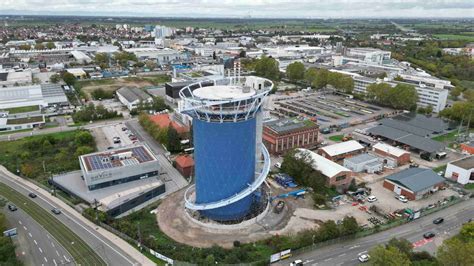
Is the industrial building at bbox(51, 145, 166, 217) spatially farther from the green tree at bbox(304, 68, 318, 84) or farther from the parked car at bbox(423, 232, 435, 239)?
the green tree at bbox(304, 68, 318, 84)

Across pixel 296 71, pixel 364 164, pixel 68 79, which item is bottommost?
pixel 364 164

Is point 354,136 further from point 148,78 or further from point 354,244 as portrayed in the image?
point 148,78

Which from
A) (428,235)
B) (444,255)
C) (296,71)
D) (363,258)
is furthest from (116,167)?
(296,71)

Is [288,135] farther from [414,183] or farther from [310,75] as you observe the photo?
[310,75]

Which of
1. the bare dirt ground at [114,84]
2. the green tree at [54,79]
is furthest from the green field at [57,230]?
the green tree at [54,79]

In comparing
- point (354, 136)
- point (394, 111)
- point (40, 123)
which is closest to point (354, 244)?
point (354, 136)

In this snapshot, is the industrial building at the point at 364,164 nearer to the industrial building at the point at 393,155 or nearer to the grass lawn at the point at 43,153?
the industrial building at the point at 393,155
